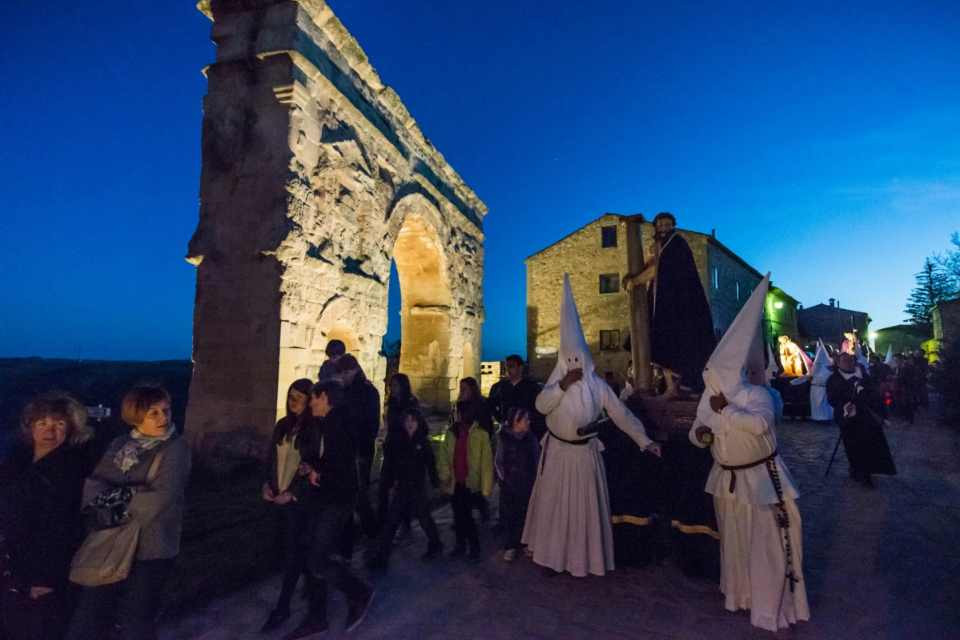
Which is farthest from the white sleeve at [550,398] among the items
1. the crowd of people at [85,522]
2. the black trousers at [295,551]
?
the crowd of people at [85,522]

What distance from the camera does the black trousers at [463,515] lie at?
13.4 ft

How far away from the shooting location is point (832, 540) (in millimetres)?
4324

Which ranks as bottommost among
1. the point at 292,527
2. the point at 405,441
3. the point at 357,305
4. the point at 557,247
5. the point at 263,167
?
the point at 292,527

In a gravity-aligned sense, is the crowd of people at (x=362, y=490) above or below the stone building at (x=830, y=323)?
below

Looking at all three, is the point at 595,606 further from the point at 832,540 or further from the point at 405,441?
the point at 832,540

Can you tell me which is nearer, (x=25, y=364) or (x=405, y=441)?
(x=405, y=441)

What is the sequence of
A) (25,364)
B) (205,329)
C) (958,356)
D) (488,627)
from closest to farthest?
(488,627) < (205,329) < (958,356) < (25,364)

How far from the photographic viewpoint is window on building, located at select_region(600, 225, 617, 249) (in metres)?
23.1

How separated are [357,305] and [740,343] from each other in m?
5.61

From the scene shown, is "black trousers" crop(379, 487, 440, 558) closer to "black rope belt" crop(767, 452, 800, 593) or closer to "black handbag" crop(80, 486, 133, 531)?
"black handbag" crop(80, 486, 133, 531)

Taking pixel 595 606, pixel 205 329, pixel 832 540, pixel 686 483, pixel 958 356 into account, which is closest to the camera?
pixel 595 606

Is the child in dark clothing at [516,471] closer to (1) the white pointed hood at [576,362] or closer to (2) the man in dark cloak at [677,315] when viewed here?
(1) the white pointed hood at [576,362]

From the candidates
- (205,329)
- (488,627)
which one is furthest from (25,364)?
(488,627)

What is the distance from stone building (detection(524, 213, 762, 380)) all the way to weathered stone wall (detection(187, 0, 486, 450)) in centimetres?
1601
